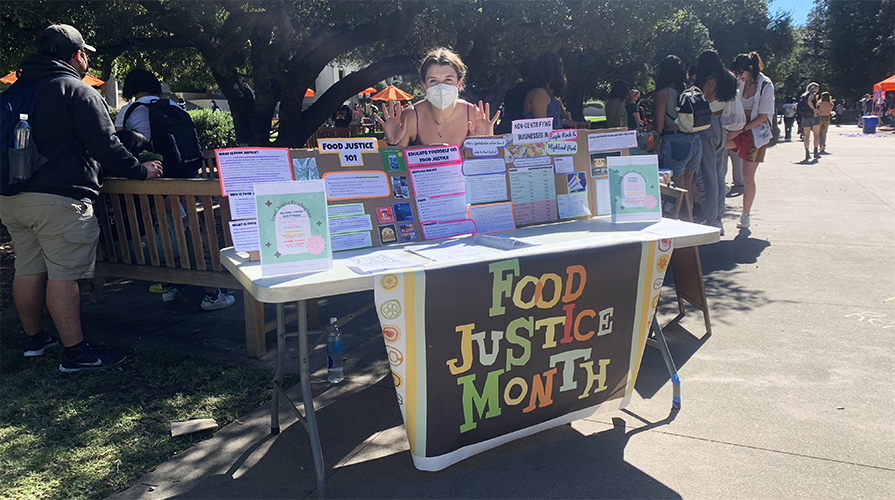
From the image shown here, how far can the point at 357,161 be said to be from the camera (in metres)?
3.11

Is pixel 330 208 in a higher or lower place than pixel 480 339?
higher

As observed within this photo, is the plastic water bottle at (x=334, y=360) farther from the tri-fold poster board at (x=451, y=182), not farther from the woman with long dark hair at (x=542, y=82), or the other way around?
the woman with long dark hair at (x=542, y=82)

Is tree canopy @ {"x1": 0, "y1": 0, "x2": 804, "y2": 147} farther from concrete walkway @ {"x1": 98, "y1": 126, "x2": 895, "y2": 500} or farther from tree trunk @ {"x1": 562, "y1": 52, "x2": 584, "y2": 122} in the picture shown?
tree trunk @ {"x1": 562, "y1": 52, "x2": 584, "y2": 122}

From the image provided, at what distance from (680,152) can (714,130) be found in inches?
29.4

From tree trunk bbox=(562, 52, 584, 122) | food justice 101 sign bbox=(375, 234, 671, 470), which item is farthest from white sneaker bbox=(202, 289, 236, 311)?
tree trunk bbox=(562, 52, 584, 122)

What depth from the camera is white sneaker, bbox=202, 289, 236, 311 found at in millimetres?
5172

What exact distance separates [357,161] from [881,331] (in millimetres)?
3693

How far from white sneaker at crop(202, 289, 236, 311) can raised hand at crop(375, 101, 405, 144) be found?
2.31 metres

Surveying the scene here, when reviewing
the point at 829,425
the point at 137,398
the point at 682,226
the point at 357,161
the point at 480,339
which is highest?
the point at 357,161

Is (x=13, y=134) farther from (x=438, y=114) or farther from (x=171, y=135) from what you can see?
(x=438, y=114)

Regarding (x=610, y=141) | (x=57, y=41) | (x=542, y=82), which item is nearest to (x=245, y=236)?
(x=57, y=41)

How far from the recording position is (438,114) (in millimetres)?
3879

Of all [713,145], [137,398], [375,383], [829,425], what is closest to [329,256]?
[375,383]

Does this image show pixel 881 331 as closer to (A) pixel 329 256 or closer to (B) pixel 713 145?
(B) pixel 713 145
